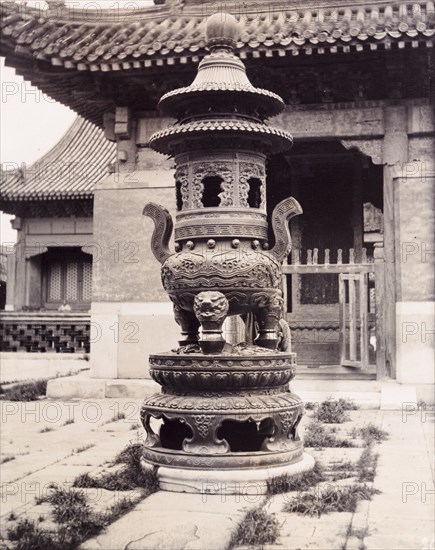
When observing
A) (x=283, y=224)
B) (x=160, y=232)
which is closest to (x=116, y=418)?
(x=160, y=232)

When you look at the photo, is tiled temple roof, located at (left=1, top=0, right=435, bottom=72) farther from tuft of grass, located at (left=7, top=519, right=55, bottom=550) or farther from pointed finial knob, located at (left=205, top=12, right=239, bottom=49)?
tuft of grass, located at (left=7, top=519, right=55, bottom=550)

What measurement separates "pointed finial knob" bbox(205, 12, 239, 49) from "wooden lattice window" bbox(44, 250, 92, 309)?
16.2 metres

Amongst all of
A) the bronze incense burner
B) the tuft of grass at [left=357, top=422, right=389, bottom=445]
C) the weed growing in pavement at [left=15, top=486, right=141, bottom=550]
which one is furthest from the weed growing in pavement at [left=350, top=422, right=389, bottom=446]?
the weed growing in pavement at [left=15, top=486, right=141, bottom=550]

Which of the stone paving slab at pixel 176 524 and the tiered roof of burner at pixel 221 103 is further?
the tiered roof of burner at pixel 221 103

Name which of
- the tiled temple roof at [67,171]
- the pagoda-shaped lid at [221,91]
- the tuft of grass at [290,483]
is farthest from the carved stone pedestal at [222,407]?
the tiled temple roof at [67,171]

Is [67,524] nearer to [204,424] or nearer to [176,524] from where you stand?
[176,524]

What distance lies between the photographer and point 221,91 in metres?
5.18

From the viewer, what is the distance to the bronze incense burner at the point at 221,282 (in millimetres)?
4859

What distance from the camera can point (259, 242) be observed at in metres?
5.36

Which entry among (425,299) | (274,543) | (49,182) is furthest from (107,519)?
(49,182)

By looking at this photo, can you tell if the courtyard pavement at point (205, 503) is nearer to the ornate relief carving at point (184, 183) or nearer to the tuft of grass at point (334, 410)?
the tuft of grass at point (334, 410)

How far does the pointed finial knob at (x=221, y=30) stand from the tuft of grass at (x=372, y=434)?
3.46 m

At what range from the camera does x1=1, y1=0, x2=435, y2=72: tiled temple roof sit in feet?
28.6

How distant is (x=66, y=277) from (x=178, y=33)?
521 inches
